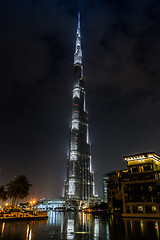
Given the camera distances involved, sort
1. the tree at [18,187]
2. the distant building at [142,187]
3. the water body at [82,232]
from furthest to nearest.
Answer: the tree at [18,187] → the distant building at [142,187] → the water body at [82,232]

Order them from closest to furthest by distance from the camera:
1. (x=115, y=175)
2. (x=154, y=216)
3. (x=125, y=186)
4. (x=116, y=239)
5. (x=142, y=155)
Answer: (x=116, y=239) → (x=154, y=216) → (x=125, y=186) → (x=142, y=155) → (x=115, y=175)

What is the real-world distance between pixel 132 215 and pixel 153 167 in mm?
17372

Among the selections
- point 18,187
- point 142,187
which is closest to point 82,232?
point 142,187

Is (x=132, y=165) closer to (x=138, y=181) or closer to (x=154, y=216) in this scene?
(x=138, y=181)

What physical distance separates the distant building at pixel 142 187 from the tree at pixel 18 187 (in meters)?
34.4

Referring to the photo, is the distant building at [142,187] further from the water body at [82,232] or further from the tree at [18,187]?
the tree at [18,187]

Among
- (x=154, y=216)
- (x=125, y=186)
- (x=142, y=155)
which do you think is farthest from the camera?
(x=142, y=155)

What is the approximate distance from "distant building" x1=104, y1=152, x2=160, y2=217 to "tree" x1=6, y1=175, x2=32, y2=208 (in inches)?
1353

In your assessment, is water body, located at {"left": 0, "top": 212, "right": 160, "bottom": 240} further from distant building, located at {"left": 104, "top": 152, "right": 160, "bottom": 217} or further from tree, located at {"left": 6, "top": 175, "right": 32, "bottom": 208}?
tree, located at {"left": 6, "top": 175, "right": 32, "bottom": 208}

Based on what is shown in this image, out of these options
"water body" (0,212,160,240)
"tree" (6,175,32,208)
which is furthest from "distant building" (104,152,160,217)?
"tree" (6,175,32,208)

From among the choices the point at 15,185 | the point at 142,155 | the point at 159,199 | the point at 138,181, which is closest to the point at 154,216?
the point at 159,199

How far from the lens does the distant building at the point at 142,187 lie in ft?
185

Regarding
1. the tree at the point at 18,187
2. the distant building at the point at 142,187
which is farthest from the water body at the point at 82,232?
the tree at the point at 18,187

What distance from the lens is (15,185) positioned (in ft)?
217
